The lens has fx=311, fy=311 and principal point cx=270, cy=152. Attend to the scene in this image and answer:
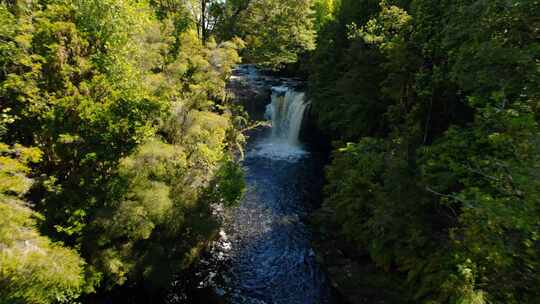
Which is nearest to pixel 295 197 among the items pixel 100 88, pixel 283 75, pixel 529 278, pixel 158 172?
pixel 158 172

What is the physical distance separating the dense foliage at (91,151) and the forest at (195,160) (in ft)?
0.13

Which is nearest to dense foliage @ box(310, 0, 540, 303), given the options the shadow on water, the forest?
the forest

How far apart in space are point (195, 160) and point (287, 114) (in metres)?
14.3

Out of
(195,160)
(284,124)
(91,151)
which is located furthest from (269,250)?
(284,124)

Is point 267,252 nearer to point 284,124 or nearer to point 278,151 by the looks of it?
point 278,151

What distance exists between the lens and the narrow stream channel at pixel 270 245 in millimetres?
9469

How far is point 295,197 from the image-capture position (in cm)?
1520

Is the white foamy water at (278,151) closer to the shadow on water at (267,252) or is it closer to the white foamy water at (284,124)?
the white foamy water at (284,124)

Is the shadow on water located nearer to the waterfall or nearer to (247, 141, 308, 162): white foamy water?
(247, 141, 308, 162): white foamy water

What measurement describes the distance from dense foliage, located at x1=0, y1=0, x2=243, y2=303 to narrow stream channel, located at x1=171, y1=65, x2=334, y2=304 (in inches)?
68.4

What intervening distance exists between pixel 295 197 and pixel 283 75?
19.2 metres

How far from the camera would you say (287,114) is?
23.2 meters

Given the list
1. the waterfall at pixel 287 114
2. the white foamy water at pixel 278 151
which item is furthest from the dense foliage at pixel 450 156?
the waterfall at pixel 287 114

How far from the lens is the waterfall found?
22609 mm
